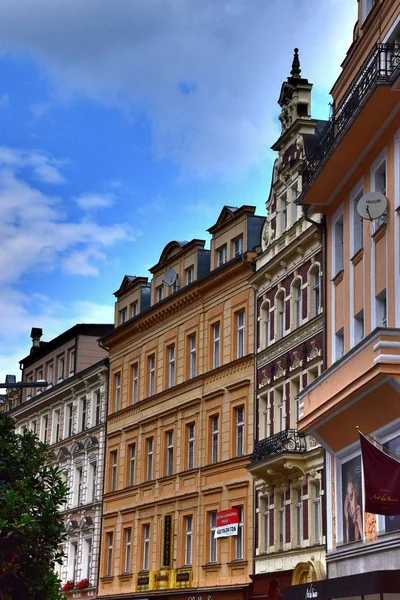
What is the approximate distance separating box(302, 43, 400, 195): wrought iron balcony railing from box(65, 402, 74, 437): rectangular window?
120 feet

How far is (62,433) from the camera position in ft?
229

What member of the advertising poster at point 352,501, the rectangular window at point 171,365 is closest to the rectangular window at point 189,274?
the rectangular window at point 171,365

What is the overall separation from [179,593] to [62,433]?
20578mm

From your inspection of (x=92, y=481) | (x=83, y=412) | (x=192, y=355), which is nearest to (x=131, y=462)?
(x=92, y=481)

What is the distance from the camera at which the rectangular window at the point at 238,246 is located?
50.0 metres

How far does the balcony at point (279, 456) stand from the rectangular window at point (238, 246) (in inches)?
356

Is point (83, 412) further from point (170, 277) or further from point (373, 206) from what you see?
point (373, 206)

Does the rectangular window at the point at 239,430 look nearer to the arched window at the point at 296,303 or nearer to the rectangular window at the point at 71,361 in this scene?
the arched window at the point at 296,303

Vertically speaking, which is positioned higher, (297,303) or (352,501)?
(297,303)

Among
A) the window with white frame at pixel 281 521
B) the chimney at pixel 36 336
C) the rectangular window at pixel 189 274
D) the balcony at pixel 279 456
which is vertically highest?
the chimney at pixel 36 336

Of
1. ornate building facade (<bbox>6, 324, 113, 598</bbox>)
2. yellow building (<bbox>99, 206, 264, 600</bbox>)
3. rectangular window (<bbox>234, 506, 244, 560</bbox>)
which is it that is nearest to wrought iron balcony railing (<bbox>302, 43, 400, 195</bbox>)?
yellow building (<bbox>99, 206, 264, 600</bbox>)

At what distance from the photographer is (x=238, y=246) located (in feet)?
166

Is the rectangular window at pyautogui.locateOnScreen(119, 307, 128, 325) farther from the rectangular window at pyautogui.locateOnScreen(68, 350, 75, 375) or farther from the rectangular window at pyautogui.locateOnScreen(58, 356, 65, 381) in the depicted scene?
the rectangular window at pyautogui.locateOnScreen(58, 356, 65, 381)

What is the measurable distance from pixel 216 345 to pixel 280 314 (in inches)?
266
